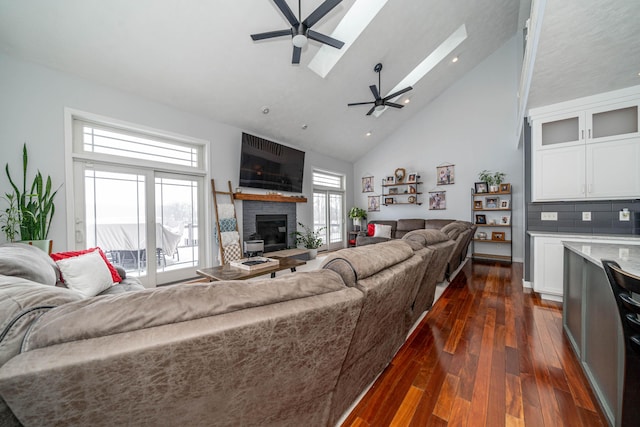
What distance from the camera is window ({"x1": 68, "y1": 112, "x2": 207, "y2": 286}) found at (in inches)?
118

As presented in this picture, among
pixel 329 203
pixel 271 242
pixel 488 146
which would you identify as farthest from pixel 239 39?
pixel 488 146

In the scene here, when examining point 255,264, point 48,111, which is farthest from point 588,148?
point 48,111

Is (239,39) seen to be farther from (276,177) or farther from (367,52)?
(276,177)

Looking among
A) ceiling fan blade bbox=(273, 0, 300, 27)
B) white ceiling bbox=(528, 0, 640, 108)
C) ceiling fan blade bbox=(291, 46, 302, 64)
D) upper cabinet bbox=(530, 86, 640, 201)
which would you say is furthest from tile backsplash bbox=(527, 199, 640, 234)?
ceiling fan blade bbox=(273, 0, 300, 27)

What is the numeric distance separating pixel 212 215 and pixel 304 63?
2.94 m

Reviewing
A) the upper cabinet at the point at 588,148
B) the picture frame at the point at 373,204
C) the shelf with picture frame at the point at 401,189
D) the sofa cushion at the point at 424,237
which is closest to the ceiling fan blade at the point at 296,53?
the sofa cushion at the point at 424,237

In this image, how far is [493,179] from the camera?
215 inches

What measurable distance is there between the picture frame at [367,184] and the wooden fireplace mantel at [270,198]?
2511 millimetres

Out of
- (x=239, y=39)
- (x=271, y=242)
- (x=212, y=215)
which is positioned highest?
(x=239, y=39)

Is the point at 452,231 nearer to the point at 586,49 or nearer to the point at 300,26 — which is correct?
the point at 586,49

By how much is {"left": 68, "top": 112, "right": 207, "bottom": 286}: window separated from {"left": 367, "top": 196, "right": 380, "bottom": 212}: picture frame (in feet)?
16.2

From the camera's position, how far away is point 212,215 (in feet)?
13.7

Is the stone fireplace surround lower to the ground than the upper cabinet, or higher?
lower

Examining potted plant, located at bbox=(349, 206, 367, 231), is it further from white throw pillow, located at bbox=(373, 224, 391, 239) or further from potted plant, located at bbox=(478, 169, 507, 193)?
potted plant, located at bbox=(478, 169, 507, 193)
